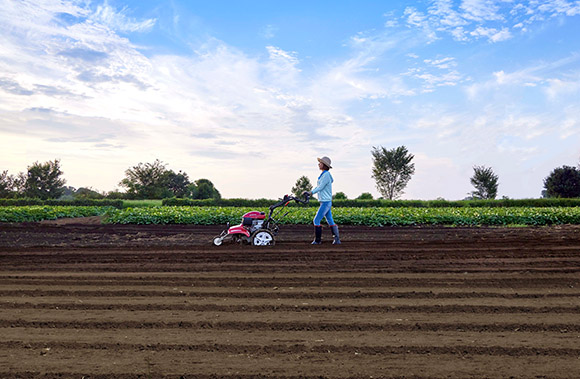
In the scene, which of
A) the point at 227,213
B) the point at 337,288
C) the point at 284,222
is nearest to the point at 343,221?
the point at 284,222

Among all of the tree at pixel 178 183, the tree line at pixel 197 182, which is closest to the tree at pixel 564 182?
the tree line at pixel 197 182

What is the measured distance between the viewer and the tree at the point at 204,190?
141 ft

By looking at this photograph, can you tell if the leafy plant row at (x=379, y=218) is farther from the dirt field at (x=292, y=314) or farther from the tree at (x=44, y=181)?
the tree at (x=44, y=181)

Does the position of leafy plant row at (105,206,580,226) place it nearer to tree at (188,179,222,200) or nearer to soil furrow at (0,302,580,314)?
soil furrow at (0,302,580,314)

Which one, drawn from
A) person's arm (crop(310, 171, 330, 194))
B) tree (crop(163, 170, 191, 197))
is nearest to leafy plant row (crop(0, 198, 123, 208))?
tree (crop(163, 170, 191, 197))

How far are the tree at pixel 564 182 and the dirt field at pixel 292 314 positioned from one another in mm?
40213

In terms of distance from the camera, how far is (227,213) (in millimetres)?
17672

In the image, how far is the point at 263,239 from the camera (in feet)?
33.1

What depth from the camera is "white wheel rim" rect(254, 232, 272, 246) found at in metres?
10.1

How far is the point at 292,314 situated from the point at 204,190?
3906 centimetres

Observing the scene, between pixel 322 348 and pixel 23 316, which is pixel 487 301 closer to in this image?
pixel 322 348

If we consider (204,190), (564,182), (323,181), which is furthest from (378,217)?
(564,182)

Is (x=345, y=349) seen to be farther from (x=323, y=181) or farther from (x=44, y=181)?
(x=44, y=181)

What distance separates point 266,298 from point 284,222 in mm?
11376
